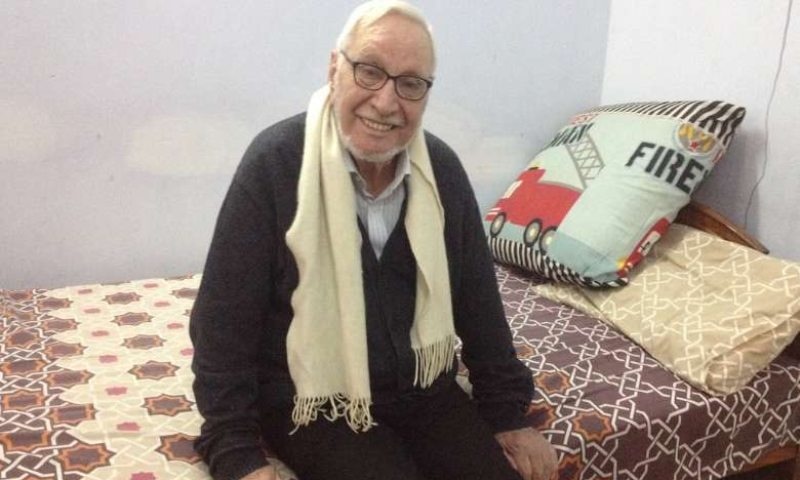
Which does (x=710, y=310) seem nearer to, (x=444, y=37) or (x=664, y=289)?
(x=664, y=289)

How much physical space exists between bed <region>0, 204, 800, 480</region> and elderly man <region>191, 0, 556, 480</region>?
109 mm

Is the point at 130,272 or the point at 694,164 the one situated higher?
the point at 694,164

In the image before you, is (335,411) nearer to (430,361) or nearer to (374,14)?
(430,361)

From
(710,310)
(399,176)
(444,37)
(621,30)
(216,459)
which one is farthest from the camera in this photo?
(621,30)

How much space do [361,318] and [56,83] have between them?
1.15 meters

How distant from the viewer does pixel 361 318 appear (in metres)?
1.21

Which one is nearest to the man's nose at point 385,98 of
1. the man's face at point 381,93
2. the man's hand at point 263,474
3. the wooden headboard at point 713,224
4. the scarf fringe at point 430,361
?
the man's face at point 381,93

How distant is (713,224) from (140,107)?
5.08 feet

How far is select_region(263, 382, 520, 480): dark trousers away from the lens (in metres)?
1.17

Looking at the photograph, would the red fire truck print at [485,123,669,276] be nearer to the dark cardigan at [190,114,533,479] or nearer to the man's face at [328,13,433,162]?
the dark cardigan at [190,114,533,479]

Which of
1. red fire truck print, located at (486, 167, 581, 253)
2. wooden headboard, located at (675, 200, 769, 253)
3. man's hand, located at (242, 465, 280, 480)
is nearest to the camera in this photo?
man's hand, located at (242, 465, 280, 480)

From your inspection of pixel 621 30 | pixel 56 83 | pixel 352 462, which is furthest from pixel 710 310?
pixel 56 83

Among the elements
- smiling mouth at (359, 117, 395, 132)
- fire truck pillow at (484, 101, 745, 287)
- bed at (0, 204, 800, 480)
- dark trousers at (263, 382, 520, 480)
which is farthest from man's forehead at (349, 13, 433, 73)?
fire truck pillow at (484, 101, 745, 287)

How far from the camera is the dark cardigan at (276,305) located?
116 centimetres
